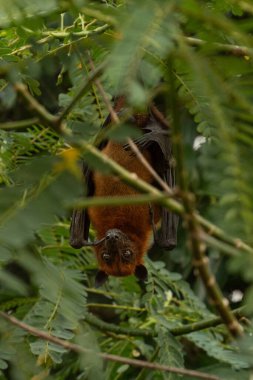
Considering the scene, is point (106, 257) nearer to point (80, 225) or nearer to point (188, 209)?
point (80, 225)

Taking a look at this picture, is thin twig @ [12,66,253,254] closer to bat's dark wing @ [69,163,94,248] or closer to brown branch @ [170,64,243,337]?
brown branch @ [170,64,243,337]

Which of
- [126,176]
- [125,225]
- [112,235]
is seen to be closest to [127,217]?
[125,225]

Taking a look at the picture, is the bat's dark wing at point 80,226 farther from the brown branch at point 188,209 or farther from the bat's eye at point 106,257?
the brown branch at point 188,209

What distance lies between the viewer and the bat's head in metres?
4.99

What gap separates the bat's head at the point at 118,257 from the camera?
4.99 m

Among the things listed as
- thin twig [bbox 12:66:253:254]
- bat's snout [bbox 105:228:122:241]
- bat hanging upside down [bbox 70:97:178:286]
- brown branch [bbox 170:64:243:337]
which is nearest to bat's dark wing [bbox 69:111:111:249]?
bat hanging upside down [bbox 70:97:178:286]

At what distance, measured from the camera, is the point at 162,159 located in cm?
465

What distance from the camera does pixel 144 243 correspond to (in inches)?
205

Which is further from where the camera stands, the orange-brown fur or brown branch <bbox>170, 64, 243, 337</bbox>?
the orange-brown fur

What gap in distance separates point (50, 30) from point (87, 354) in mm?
2110

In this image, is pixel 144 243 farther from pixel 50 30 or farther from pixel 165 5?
pixel 165 5

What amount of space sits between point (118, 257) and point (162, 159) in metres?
0.69

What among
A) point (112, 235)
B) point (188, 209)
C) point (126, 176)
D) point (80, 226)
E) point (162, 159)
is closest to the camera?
point (188, 209)

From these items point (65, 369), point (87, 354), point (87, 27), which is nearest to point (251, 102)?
point (87, 354)
